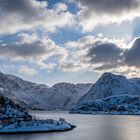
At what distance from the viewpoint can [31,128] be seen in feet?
490

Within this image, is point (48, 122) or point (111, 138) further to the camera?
point (48, 122)

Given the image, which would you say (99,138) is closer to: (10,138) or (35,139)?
(35,139)

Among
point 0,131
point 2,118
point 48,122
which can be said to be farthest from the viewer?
point 2,118

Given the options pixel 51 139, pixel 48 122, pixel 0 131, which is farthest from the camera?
pixel 48 122

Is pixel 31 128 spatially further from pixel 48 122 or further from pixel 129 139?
pixel 129 139

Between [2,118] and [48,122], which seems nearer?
[48,122]

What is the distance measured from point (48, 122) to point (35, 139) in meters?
42.6

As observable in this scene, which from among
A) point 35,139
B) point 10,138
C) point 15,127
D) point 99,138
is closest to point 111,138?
point 99,138

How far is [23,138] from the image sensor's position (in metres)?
123

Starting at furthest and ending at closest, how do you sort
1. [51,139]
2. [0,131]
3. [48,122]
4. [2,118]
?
[2,118] → [48,122] → [0,131] → [51,139]

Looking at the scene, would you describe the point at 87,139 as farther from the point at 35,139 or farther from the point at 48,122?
the point at 48,122

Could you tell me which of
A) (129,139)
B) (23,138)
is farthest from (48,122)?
(129,139)

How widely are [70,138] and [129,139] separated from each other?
1984 cm

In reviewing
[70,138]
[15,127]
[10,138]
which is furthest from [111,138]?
[15,127]
